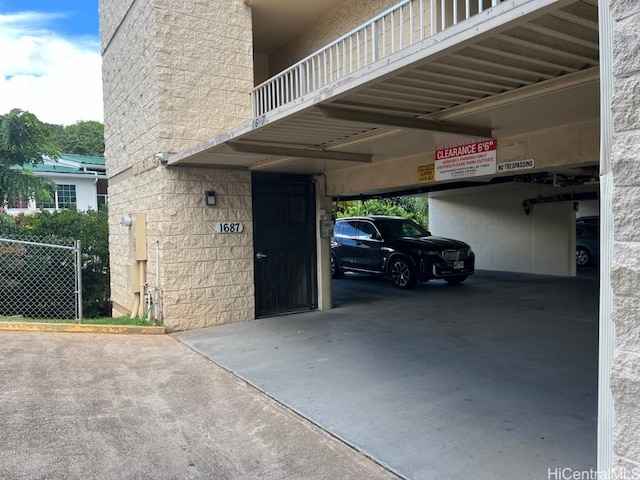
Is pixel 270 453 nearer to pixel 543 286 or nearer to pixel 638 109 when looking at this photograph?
pixel 638 109

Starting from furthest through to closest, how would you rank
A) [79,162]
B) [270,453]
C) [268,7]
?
[79,162] → [268,7] → [270,453]

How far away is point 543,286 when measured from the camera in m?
11.5

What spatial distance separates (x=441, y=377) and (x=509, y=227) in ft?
35.0

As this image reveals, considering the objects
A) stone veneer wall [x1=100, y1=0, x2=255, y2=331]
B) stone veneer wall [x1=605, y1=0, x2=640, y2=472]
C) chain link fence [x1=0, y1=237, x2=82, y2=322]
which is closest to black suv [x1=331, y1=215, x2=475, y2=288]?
stone veneer wall [x1=100, y1=0, x2=255, y2=331]

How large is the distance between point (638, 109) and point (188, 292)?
6660mm

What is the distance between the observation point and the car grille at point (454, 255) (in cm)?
1145

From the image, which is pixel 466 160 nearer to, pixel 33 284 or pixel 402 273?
pixel 402 273

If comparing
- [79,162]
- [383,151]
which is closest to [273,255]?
[383,151]

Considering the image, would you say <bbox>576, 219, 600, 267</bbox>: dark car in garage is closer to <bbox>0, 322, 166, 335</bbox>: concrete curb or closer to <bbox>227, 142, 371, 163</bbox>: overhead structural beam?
<bbox>227, 142, 371, 163</bbox>: overhead structural beam

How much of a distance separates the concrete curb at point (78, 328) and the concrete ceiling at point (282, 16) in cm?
558

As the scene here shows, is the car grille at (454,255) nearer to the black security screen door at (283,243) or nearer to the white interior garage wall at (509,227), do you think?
the white interior garage wall at (509,227)

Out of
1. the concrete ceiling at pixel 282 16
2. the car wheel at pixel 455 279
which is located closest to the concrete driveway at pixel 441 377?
the car wheel at pixel 455 279

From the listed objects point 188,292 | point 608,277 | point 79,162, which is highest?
point 79,162

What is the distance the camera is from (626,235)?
184 cm
